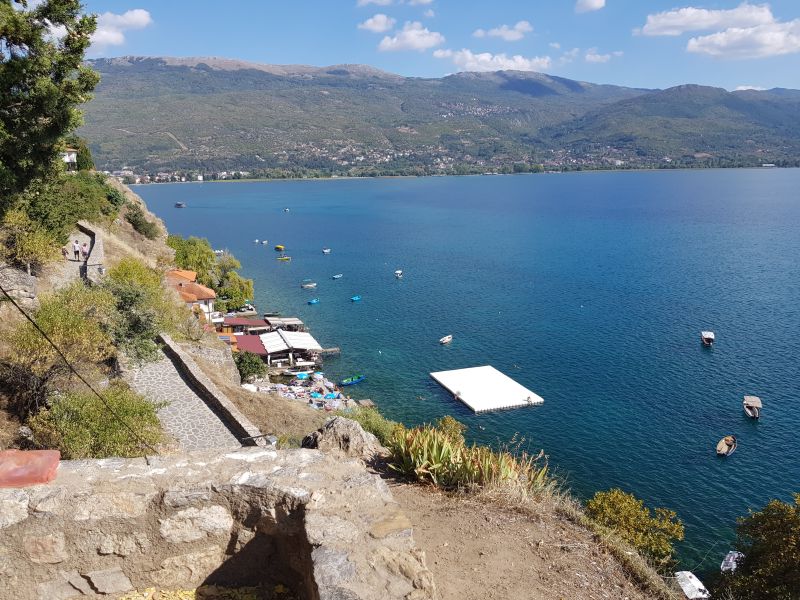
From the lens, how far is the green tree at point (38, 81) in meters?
11.1

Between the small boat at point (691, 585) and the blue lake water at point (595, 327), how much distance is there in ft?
8.95

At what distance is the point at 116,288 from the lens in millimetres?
20156

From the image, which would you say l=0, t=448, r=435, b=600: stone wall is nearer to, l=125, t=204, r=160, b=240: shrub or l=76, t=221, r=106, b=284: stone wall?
l=76, t=221, r=106, b=284: stone wall

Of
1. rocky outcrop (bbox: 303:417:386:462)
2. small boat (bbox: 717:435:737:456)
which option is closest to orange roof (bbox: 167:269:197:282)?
rocky outcrop (bbox: 303:417:386:462)

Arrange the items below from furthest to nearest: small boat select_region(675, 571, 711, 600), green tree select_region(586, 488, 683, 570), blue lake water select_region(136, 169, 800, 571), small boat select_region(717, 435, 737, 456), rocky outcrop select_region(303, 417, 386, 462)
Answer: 1. small boat select_region(717, 435, 737, 456)
2. blue lake water select_region(136, 169, 800, 571)
3. small boat select_region(675, 571, 711, 600)
4. green tree select_region(586, 488, 683, 570)
5. rocky outcrop select_region(303, 417, 386, 462)

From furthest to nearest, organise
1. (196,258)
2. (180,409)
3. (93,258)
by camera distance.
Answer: (196,258) → (93,258) → (180,409)

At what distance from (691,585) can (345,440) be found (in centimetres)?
1438

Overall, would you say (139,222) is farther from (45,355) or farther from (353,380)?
(45,355)

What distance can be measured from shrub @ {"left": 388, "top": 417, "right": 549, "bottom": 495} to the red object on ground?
4589 mm

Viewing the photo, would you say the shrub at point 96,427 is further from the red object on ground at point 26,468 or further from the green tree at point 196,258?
the green tree at point 196,258

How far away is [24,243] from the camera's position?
22.3m

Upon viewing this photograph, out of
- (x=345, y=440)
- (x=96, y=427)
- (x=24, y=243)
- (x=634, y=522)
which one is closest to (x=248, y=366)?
(x=24, y=243)

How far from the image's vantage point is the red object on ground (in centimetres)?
539

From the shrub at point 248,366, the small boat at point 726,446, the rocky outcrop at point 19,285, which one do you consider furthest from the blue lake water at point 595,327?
the rocky outcrop at point 19,285
